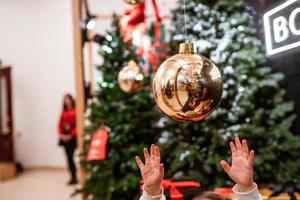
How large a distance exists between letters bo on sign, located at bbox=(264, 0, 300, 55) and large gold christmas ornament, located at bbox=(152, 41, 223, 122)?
339 millimetres

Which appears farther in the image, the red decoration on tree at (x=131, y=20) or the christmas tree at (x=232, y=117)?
the red decoration on tree at (x=131, y=20)

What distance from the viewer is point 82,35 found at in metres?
3.75

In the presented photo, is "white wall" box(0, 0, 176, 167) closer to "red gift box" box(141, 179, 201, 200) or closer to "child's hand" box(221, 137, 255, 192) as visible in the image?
"red gift box" box(141, 179, 201, 200)

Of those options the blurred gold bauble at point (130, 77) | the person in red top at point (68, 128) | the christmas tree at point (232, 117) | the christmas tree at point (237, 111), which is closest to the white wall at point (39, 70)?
the person in red top at point (68, 128)

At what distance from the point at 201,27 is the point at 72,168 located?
3822 millimetres

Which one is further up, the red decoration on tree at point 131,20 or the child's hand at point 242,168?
the red decoration on tree at point 131,20

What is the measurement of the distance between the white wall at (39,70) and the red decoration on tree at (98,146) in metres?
4.01

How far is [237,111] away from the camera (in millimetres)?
3213

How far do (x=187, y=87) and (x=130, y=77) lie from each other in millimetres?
2126

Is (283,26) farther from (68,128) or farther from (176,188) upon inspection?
(68,128)

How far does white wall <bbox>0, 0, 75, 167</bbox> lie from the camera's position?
7.57m

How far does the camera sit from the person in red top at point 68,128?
6062 millimetres

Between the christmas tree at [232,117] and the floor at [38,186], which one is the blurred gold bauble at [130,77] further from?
the floor at [38,186]

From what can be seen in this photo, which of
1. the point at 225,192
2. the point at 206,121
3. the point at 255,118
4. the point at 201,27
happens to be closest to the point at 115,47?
the point at 201,27
